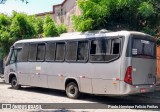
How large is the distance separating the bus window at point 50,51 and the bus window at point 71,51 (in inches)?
38.2

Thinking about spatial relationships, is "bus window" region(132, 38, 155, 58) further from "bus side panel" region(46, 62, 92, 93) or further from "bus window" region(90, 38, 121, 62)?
"bus side panel" region(46, 62, 92, 93)

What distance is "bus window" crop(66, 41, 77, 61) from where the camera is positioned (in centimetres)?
1370

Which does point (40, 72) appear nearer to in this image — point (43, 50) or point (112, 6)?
point (43, 50)

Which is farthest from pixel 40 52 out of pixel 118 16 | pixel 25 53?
pixel 118 16

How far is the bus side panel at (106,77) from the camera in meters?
11.8

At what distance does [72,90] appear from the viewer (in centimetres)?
1386

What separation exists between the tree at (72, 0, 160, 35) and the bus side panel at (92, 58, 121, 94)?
3023 millimetres

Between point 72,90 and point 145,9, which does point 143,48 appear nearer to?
point 145,9

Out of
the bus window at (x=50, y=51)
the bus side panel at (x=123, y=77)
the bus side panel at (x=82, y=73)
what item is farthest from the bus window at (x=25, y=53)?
the bus side panel at (x=123, y=77)

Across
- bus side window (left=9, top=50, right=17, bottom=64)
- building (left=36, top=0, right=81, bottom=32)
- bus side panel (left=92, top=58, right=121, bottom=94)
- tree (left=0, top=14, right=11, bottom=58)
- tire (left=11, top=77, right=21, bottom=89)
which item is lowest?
tire (left=11, top=77, right=21, bottom=89)

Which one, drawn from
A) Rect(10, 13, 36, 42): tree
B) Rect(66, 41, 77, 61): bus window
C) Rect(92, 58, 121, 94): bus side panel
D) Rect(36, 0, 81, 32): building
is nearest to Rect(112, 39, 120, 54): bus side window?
Rect(92, 58, 121, 94): bus side panel

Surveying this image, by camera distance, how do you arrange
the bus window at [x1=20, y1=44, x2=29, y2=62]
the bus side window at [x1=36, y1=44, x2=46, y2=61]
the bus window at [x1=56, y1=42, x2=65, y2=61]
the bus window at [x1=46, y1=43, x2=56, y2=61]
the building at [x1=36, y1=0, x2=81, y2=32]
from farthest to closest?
the building at [x1=36, y1=0, x2=81, y2=32], the bus window at [x1=20, y1=44, x2=29, y2=62], the bus side window at [x1=36, y1=44, x2=46, y2=61], the bus window at [x1=46, y1=43, x2=56, y2=61], the bus window at [x1=56, y1=42, x2=65, y2=61]

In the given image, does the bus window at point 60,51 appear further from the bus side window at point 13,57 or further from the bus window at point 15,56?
the bus side window at point 13,57

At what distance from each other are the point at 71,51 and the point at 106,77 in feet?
7.90
